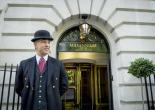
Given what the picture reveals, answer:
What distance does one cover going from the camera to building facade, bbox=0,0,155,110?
780cm

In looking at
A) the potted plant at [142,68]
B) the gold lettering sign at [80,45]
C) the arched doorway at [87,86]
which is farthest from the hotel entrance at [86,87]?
the potted plant at [142,68]

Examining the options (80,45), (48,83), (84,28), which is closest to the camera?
(48,83)

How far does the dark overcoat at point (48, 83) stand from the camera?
4284 millimetres

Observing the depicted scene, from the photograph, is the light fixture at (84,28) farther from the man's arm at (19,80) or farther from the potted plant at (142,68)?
the man's arm at (19,80)

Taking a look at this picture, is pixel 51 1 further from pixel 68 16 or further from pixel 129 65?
pixel 129 65

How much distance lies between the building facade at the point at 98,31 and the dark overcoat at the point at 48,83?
3.11m

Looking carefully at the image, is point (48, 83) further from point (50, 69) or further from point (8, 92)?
point (8, 92)

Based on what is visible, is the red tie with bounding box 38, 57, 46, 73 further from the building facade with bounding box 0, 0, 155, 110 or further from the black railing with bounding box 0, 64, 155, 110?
the building facade with bounding box 0, 0, 155, 110

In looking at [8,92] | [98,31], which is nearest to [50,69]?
[8,92]

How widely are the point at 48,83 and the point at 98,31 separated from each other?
16.1 ft

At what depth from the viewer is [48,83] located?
4332 millimetres

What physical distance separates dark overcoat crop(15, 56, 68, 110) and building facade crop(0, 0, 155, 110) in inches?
122

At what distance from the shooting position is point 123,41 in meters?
8.30

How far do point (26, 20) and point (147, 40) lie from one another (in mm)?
4069
